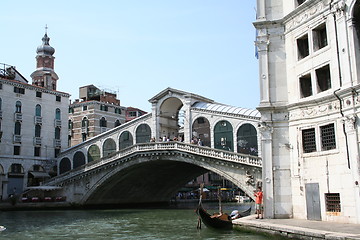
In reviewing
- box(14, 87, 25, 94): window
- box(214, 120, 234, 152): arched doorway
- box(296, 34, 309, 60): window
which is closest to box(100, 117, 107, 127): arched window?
box(14, 87, 25, 94): window

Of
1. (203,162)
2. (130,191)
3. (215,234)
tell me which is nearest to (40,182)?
(130,191)

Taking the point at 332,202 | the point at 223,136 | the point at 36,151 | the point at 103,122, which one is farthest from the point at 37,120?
the point at 332,202

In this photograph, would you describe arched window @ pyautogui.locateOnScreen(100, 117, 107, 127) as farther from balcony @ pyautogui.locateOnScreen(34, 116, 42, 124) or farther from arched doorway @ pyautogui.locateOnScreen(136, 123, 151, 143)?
arched doorway @ pyautogui.locateOnScreen(136, 123, 151, 143)

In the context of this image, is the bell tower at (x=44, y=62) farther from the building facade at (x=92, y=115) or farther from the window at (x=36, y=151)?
the window at (x=36, y=151)

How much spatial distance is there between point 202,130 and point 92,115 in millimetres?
17491

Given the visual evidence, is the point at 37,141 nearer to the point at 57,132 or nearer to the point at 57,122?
the point at 57,132

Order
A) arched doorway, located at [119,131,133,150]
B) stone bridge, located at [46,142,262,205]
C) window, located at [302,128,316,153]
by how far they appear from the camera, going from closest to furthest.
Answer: window, located at [302,128,316,153]
stone bridge, located at [46,142,262,205]
arched doorway, located at [119,131,133,150]

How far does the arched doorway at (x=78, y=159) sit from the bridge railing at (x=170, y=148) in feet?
8.93

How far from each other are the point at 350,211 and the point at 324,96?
3.63 m

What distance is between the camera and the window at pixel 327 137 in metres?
14.3

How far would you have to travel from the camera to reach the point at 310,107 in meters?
15.2

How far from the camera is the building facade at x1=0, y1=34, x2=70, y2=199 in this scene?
1469 inches

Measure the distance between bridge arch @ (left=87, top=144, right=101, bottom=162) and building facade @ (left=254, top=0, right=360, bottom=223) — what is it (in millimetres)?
24624

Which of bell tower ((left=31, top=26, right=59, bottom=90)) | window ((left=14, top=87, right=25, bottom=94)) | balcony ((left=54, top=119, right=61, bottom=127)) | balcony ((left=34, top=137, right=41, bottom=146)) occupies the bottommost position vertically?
balcony ((left=34, top=137, right=41, bottom=146))
